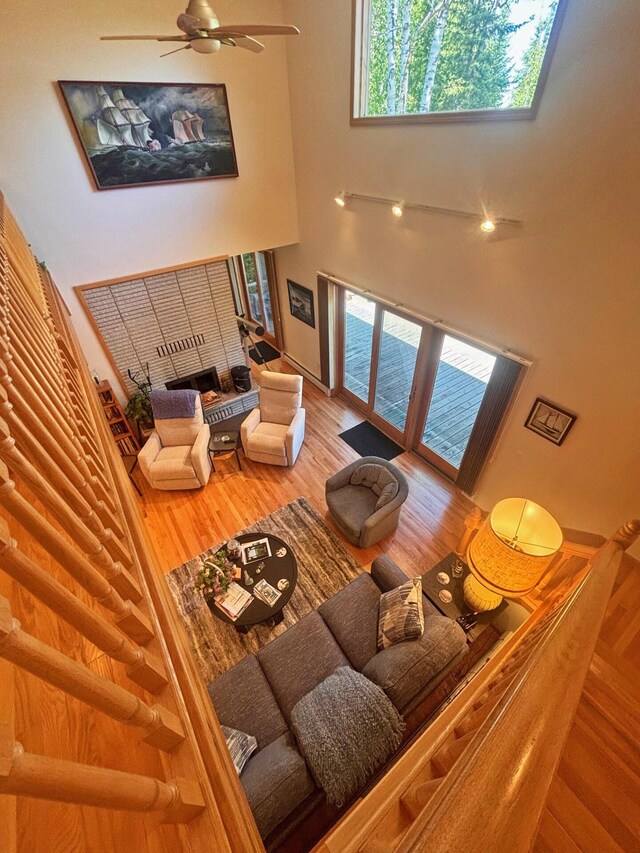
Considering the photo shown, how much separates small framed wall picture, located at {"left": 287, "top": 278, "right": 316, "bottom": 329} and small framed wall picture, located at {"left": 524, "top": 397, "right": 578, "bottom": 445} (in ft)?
11.9

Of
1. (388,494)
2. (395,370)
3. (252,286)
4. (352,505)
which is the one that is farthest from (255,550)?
(252,286)

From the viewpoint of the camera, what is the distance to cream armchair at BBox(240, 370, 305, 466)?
461cm

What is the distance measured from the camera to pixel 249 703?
247 centimetres

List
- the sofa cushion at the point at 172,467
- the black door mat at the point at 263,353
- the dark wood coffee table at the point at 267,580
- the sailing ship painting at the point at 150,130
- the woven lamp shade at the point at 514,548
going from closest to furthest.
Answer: the woven lamp shade at the point at 514,548 → the dark wood coffee table at the point at 267,580 → the sailing ship painting at the point at 150,130 → the sofa cushion at the point at 172,467 → the black door mat at the point at 263,353

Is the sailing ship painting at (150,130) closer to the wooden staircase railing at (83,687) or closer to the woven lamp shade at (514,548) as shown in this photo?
the wooden staircase railing at (83,687)

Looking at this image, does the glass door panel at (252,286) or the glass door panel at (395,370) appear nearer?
the glass door panel at (395,370)

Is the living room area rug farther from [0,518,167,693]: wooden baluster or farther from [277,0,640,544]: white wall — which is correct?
[0,518,167,693]: wooden baluster

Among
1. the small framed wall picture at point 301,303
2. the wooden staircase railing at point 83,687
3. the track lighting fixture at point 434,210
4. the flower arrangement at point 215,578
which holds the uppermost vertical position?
the track lighting fixture at point 434,210

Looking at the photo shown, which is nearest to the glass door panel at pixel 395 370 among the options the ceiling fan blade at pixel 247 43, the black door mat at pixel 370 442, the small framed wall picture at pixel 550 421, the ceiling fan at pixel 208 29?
the black door mat at pixel 370 442

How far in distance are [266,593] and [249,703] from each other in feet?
2.63

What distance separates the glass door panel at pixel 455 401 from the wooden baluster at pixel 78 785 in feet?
13.3

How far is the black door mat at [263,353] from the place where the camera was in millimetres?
7129

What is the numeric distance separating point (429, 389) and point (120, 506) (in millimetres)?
3639

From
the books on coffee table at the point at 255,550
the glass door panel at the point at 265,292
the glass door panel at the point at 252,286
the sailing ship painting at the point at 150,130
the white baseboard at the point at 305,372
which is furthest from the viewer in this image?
the glass door panel at the point at 252,286
